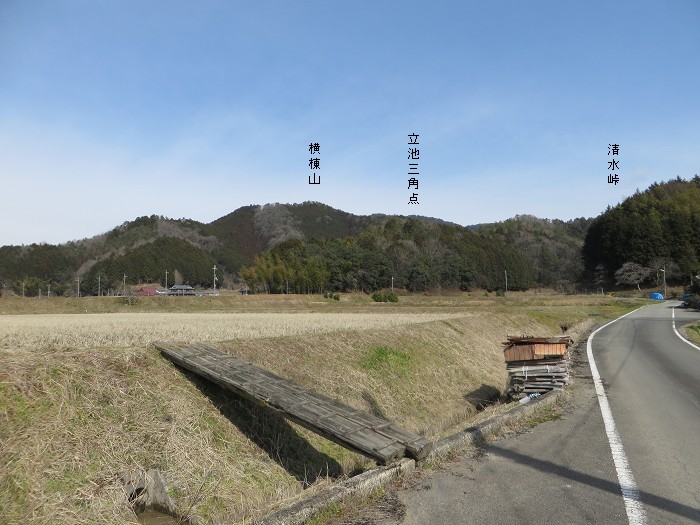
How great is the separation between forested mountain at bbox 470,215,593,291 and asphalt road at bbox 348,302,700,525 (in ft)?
389

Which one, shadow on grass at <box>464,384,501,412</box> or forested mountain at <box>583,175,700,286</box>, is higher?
forested mountain at <box>583,175,700,286</box>

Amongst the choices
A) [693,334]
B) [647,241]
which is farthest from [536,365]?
[647,241]

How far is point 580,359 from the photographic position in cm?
1443

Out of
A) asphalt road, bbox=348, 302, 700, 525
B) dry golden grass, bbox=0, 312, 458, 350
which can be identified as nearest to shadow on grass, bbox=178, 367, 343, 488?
dry golden grass, bbox=0, 312, 458, 350

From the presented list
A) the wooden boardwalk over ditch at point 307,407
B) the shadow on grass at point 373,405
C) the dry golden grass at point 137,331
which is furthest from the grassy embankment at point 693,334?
the wooden boardwalk over ditch at point 307,407

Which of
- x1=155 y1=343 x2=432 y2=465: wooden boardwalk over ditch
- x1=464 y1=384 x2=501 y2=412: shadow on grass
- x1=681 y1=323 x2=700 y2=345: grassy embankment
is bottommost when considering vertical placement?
x1=464 y1=384 x2=501 y2=412: shadow on grass

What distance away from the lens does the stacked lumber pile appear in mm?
9108

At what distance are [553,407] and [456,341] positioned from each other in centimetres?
834

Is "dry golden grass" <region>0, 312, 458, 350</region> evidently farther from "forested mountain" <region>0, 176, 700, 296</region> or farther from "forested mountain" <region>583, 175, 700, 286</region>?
"forested mountain" <region>583, 175, 700, 286</region>

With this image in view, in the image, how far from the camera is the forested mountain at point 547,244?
12925 centimetres

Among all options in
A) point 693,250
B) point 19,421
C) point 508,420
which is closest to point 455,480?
point 508,420

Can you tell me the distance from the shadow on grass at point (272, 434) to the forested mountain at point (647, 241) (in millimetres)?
104875

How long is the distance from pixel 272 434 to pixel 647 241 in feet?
370

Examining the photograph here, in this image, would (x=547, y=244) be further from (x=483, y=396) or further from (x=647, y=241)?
(x=483, y=396)
